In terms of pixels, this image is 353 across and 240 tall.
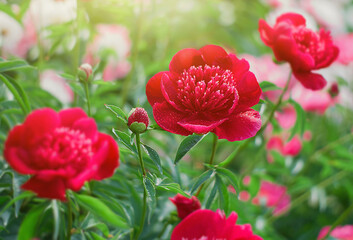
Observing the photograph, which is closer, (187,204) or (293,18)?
(187,204)

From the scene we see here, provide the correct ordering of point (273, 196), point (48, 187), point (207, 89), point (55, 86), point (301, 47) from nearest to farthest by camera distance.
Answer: point (48, 187) < point (207, 89) < point (301, 47) < point (55, 86) < point (273, 196)

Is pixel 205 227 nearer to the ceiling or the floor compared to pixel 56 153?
nearer to the floor

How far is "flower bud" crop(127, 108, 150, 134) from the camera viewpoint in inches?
15.2

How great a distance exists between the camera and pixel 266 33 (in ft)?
1.82

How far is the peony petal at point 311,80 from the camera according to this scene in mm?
517

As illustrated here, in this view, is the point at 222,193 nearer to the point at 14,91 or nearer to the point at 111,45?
the point at 14,91

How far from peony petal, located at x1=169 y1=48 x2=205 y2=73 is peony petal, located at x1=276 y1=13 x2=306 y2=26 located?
0.55 ft

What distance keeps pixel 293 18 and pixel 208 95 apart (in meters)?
0.22

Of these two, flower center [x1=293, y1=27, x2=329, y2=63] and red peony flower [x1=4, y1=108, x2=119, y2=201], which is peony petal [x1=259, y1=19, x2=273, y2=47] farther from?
red peony flower [x1=4, y1=108, x2=119, y2=201]

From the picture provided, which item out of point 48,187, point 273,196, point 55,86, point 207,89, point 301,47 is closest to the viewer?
point 48,187

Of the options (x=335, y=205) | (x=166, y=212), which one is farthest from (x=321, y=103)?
(x=166, y=212)

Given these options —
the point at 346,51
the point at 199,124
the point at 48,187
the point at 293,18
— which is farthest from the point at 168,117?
the point at 346,51

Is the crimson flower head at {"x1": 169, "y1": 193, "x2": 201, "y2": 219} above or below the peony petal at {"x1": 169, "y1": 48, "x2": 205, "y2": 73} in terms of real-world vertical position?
below

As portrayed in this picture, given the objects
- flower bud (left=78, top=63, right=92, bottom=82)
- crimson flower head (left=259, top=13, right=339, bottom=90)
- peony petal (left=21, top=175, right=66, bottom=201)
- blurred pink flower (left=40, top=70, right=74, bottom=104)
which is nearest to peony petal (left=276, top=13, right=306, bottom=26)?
crimson flower head (left=259, top=13, right=339, bottom=90)
